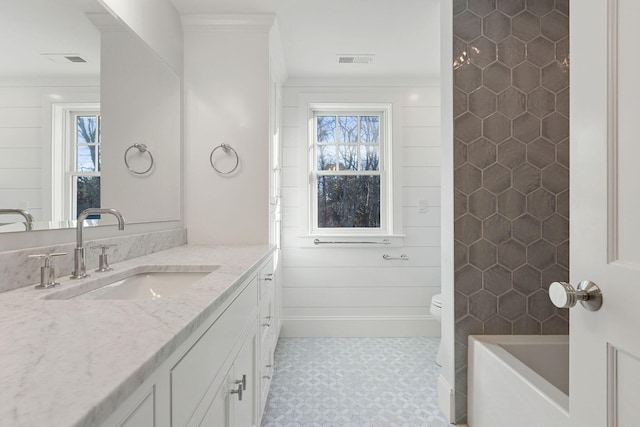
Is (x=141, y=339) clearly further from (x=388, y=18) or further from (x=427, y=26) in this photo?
(x=427, y=26)

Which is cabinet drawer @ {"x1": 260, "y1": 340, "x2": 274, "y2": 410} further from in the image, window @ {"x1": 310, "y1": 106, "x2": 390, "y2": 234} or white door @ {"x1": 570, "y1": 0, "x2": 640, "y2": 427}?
window @ {"x1": 310, "y1": 106, "x2": 390, "y2": 234}

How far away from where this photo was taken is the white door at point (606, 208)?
2.37 feet

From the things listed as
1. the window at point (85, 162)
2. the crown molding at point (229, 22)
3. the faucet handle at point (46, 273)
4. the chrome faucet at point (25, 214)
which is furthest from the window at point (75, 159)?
the crown molding at point (229, 22)

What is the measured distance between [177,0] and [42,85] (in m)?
1.25

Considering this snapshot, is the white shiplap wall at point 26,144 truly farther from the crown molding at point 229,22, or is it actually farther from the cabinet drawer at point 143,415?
the crown molding at point 229,22

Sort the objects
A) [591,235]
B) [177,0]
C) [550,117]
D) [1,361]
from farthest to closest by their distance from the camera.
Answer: [177,0]
[550,117]
[591,235]
[1,361]

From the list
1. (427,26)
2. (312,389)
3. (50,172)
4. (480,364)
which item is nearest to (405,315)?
(312,389)

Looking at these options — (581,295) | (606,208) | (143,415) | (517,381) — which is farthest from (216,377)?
(517,381)

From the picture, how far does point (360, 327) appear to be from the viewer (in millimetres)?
3164

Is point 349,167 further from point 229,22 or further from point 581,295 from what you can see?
point 581,295

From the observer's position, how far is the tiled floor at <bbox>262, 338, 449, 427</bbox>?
1.91 meters

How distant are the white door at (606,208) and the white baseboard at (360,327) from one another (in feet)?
7.60

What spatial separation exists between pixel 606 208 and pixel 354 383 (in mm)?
1891

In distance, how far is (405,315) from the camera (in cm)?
319
